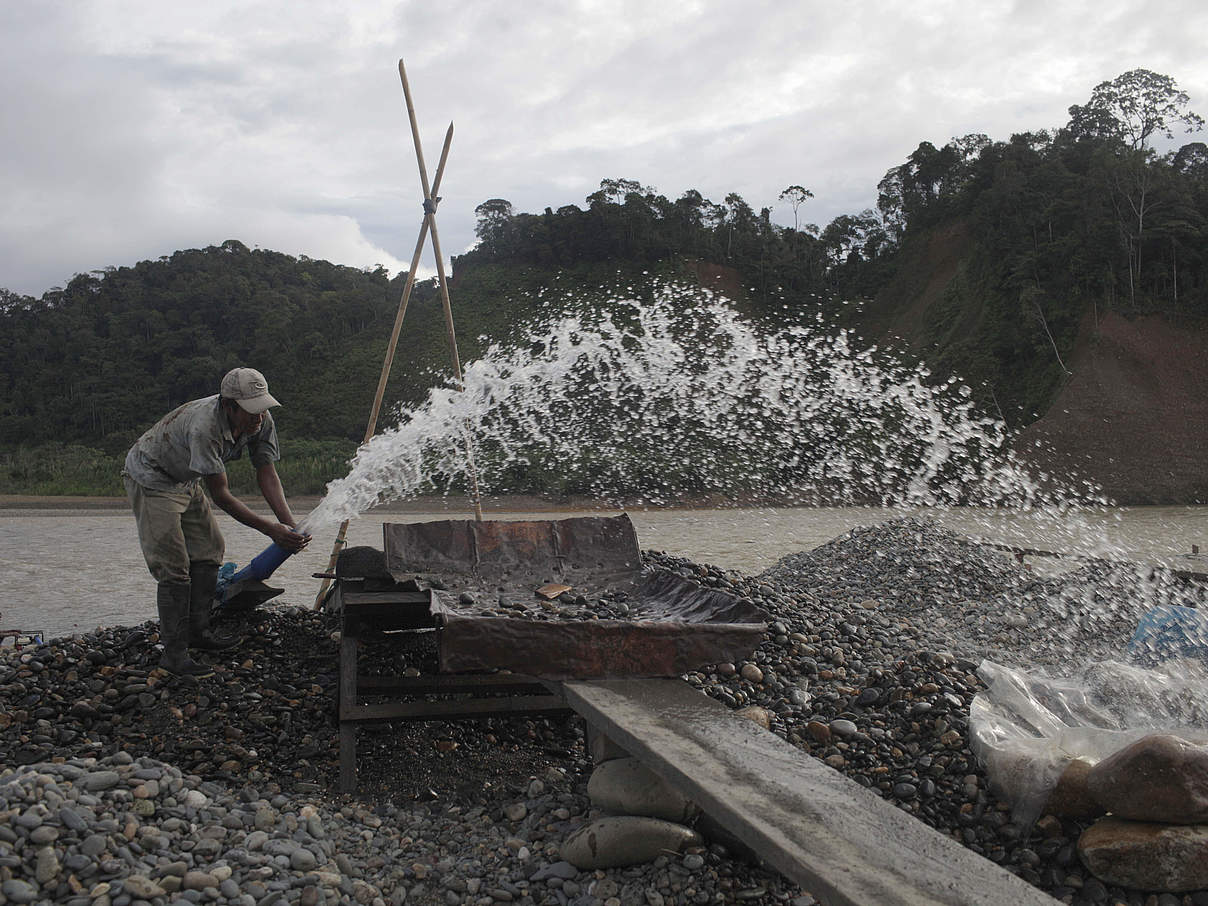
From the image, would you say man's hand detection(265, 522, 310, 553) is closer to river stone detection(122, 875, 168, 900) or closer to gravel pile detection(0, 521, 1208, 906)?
gravel pile detection(0, 521, 1208, 906)

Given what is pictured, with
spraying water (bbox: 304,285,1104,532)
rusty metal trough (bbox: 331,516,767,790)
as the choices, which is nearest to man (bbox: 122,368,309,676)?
rusty metal trough (bbox: 331,516,767,790)

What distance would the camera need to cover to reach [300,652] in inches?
177

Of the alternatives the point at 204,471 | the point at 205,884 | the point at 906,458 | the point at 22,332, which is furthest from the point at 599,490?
the point at 22,332

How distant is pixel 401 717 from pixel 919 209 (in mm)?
47955

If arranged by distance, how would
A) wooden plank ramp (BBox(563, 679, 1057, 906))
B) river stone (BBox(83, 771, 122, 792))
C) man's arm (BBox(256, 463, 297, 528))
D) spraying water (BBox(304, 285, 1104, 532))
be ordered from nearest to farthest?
1. wooden plank ramp (BBox(563, 679, 1057, 906))
2. river stone (BBox(83, 771, 122, 792))
3. man's arm (BBox(256, 463, 297, 528))
4. spraying water (BBox(304, 285, 1104, 532))

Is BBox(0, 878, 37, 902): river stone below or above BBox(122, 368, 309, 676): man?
below

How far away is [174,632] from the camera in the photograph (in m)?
3.99

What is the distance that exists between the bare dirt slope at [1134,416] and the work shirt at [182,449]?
983 inches

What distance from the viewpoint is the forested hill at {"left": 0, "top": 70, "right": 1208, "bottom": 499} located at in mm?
31188

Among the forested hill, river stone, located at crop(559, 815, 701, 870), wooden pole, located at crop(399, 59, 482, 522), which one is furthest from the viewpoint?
the forested hill

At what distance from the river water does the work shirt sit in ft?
9.60

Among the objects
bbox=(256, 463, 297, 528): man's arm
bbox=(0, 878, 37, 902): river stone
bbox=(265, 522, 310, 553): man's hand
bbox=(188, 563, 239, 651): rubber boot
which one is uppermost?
bbox=(256, 463, 297, 528): man's arm

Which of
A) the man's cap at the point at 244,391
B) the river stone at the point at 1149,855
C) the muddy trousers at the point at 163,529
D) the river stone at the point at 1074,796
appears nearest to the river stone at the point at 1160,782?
the river stone at the point at 1149,855

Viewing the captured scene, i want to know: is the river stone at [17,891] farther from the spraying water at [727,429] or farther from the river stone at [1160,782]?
the spraying water at [727,429]
